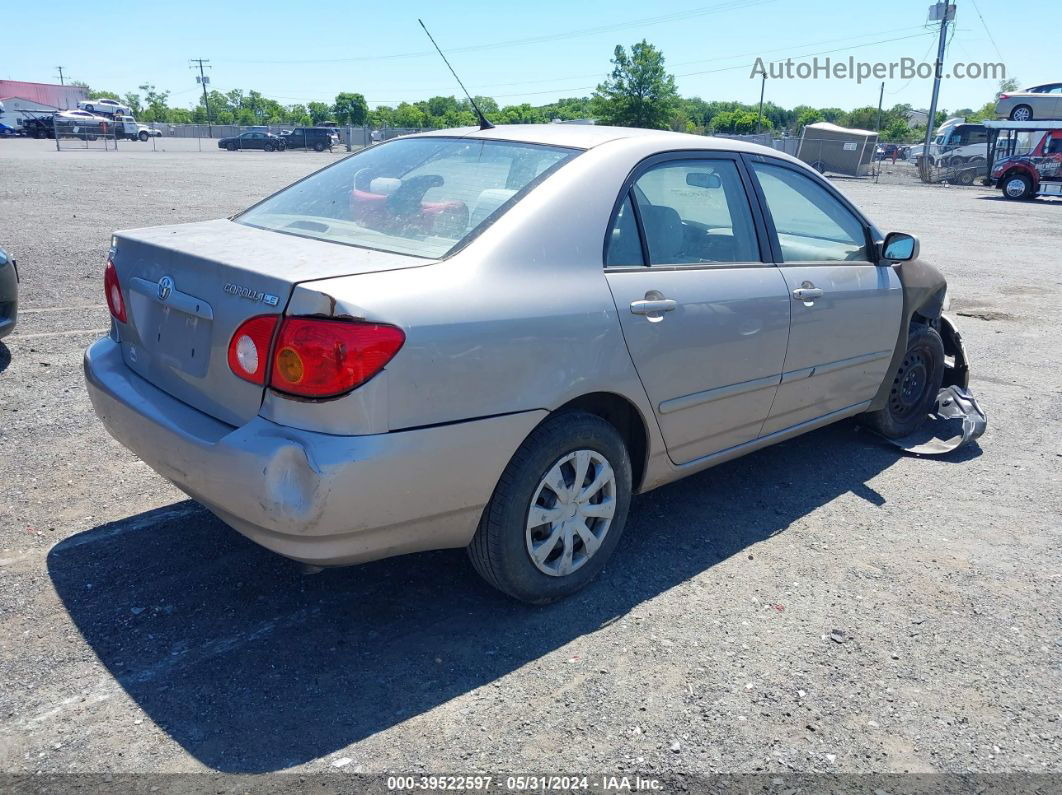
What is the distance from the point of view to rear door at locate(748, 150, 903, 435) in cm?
414

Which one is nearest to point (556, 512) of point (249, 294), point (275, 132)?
point (249, 294)

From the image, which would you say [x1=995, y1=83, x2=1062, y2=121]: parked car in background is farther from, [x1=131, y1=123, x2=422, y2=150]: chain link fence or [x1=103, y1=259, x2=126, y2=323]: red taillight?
[x1=103, y1=259, x2=126, y2=323]: red taillight

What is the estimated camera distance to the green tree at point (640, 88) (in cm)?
6438

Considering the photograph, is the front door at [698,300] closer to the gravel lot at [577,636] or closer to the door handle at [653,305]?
the door handle at [653,305]

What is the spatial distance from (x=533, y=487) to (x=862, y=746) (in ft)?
4.31

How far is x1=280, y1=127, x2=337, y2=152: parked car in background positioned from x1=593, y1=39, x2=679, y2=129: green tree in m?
20.5

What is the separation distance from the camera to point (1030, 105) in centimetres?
3659

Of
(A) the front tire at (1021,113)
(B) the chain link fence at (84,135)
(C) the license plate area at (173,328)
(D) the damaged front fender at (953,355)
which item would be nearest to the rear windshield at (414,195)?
(C) the license plate area at (173,328)

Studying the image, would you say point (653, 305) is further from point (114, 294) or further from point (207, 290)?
point (114, 294)

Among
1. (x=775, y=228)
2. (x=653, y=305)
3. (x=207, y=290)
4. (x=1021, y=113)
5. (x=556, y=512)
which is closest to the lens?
(x=207, y=290)

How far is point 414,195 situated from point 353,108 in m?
106

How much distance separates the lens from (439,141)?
396 centimetres

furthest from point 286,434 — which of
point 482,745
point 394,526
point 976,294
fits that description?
point 976,294

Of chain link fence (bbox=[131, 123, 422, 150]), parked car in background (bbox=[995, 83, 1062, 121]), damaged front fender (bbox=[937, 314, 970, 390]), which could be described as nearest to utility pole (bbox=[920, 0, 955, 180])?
parked car in background (bbox=[995, 83, 1062, 121])
